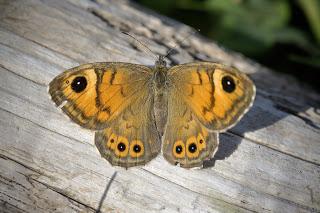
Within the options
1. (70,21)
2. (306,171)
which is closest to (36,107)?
(70,21)

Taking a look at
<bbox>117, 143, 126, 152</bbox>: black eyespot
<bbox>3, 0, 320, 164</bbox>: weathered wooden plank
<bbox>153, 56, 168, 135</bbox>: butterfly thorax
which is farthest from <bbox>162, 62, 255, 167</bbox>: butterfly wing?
<bbox>3, 0, 320, 164</bbox>: weathered wooden plank

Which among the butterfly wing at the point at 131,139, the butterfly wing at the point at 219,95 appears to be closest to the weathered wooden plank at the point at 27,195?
the butterfly wing at the point at 131,139

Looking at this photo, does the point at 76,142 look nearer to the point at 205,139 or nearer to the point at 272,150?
the point at 205,139

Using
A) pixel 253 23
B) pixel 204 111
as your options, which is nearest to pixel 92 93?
pixel 204 111

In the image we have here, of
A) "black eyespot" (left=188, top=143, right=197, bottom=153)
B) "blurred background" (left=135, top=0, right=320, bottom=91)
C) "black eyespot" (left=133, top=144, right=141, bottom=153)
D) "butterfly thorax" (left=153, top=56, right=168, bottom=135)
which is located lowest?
"blurred background" (left=135, top=0, right=320, bottom=91)

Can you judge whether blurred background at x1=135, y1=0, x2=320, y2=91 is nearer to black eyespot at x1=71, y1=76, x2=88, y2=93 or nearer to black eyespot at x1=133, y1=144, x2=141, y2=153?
black eyespot at x1=71, y1=76, x2=88, y2=93

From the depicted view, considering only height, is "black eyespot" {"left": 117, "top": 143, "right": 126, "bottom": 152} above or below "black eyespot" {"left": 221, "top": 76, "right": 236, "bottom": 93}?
below
